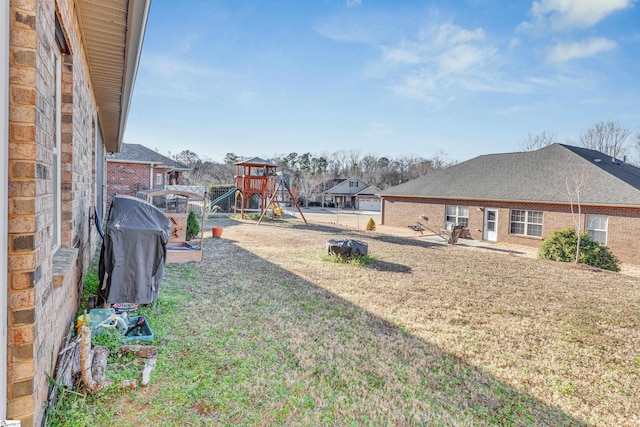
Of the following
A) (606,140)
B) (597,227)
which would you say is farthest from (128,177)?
(606,140)

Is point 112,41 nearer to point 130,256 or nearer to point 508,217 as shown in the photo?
point 130,256

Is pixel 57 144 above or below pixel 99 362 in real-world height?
above

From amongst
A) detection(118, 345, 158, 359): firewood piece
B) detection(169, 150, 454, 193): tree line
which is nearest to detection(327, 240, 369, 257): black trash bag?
detection(118, 345, 158, 359): firewood piece

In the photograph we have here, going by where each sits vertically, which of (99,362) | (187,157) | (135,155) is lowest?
(99,362)

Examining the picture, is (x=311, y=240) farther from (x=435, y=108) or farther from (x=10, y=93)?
(x=435, y=108)

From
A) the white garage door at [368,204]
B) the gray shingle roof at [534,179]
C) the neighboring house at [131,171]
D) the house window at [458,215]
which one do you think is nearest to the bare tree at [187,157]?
the white garage door at [368,204]

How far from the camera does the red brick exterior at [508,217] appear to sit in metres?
14.4

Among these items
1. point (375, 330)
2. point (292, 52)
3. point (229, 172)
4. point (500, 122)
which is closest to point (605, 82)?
point (500, 122)

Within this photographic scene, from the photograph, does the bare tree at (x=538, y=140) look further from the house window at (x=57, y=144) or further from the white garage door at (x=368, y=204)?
the house window at (x=57, y=144)

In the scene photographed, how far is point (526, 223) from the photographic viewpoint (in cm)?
1762

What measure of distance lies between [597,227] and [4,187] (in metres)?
18.8

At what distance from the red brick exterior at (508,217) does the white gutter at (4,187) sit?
17.4m

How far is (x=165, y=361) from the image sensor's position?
347 centimetres

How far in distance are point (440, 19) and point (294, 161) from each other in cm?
4870
